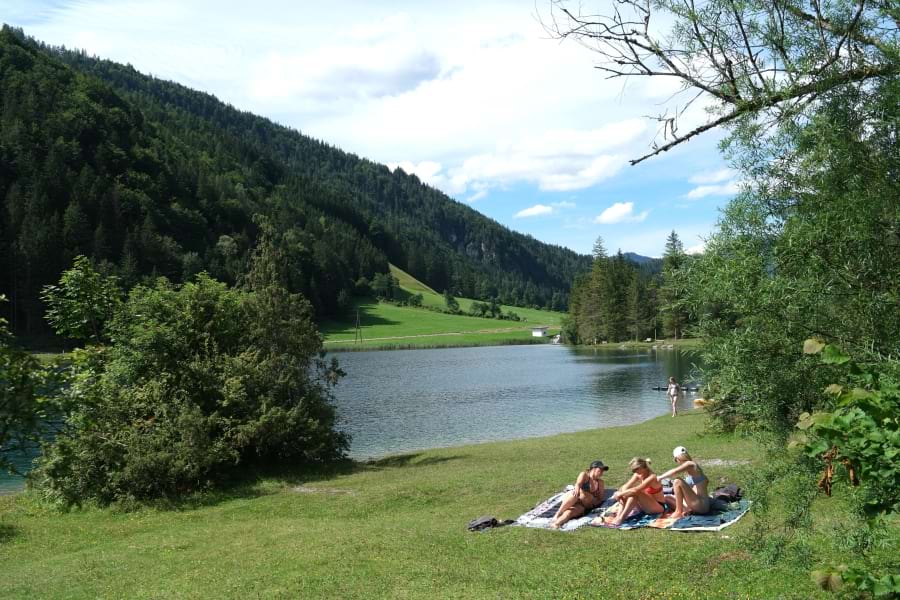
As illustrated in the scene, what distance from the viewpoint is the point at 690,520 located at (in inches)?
467

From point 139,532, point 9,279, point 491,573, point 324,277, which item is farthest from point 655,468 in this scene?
point 324,277

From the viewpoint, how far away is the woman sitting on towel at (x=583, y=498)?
1293cm

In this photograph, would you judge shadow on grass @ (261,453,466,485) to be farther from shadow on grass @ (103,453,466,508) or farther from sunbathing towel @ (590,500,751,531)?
sunbathing towel @ (590,500,751,531)

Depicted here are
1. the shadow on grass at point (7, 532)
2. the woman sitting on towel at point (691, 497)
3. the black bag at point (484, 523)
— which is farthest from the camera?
the shadow on grass at point (7, 532)

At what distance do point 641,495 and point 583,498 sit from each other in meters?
1.16

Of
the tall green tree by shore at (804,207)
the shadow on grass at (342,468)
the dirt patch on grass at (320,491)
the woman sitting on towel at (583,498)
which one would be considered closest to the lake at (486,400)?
the shadow on grass at (342,468)

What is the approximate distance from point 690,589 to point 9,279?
4294 inches

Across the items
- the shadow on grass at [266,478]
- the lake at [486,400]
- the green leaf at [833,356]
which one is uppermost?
the green leaf at [833,356]

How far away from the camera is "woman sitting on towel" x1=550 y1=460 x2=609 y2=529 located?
12.9m

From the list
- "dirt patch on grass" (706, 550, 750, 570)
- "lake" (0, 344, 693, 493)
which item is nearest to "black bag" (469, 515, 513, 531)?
"dirt patch on grass" (706, 550, 750, 570)

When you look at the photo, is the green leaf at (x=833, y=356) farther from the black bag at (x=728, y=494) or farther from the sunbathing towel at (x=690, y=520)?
the black bag at (x=728, y=494)

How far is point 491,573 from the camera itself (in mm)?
9953

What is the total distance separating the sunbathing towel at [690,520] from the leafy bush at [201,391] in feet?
42.7

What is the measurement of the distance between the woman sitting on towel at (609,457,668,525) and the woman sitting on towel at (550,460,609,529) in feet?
2.36
